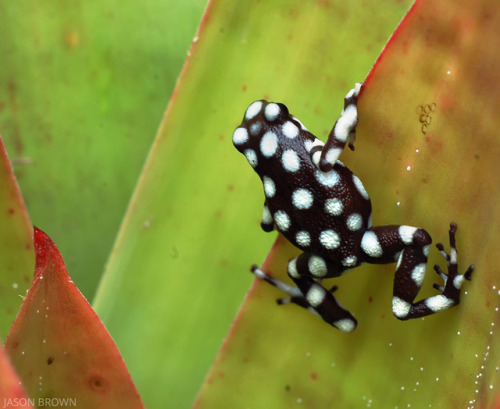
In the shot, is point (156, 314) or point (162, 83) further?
point (162, 83)

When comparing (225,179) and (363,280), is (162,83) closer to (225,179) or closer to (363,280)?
(225,179)

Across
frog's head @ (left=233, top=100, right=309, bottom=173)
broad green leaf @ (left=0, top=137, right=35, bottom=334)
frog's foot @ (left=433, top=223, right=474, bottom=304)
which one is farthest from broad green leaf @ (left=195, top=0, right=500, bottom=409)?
broad green leaf @ (left=0, top=137, right=35, bottom=334)

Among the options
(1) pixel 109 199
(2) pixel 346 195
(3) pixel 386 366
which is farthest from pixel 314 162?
(1) pixel 109 199

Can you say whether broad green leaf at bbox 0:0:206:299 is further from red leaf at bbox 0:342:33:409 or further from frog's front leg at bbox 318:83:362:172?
red leaf at bbox 0:342:33:409

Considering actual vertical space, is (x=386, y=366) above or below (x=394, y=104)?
below

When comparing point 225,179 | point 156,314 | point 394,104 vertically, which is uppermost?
point 394,104

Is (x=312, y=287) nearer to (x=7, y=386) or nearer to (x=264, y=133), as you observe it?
(x=264, y=133)

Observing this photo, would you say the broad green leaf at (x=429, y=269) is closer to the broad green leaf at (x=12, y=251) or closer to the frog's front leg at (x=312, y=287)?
the frog's front leg at (x=312, y=287)

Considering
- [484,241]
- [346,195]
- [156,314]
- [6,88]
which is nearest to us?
[484,241]
